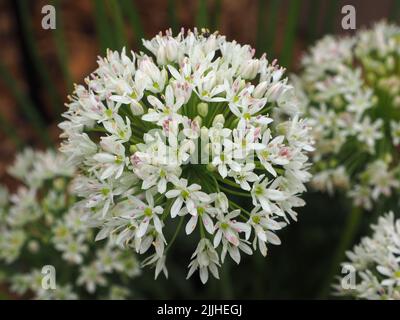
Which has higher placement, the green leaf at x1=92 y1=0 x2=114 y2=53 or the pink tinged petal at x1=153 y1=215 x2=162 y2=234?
the green leaf at x1=92 y1=0 x2=114 y2=53

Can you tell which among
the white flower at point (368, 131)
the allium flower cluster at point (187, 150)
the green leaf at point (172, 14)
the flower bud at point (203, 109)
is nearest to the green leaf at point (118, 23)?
the green leaf at point (172, 14)

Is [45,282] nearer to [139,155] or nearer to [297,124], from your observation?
[139,155]

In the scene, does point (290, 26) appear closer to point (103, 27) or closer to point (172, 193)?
point (103, 27)

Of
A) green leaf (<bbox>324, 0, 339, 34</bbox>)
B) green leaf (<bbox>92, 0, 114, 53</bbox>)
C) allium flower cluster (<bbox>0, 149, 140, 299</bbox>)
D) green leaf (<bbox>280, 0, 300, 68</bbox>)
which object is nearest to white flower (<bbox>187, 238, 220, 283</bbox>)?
allium flower cluster (<bbox>0, 149, 140, 299</bbox>)

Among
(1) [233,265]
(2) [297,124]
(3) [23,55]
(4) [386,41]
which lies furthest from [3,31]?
(2) [297,124]

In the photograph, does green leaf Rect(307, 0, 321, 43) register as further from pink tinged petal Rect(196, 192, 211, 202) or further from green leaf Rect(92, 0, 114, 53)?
Result: pink tinged petal Rect(196, 192, 211, 202)

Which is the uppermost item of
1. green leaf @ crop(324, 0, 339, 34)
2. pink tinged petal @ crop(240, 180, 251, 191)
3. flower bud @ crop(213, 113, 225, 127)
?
green leaf @ crop(324, 0, 339, 34)
